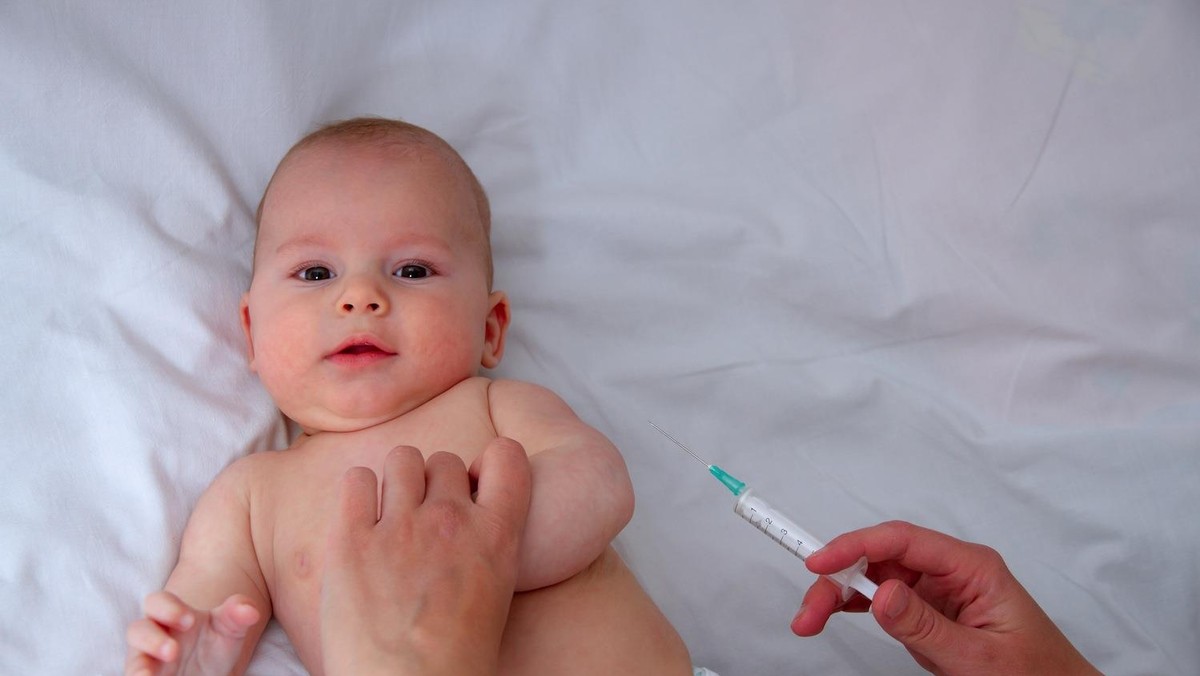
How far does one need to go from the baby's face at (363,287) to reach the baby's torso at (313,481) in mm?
32

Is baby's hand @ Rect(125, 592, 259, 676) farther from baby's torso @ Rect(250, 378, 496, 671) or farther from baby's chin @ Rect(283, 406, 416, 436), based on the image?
baby's chin @ Rect(283, 406, 416, 436)

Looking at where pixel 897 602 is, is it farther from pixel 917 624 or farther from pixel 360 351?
pixel 360 351

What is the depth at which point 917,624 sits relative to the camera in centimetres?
129

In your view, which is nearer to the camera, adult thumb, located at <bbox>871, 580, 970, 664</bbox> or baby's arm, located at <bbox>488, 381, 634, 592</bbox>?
adult thumb, located at <bbox>871, 580, 970, 664</bbox>

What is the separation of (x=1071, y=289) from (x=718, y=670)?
2.80 feet

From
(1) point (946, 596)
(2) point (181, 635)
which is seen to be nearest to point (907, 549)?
(1) point (946, 596)

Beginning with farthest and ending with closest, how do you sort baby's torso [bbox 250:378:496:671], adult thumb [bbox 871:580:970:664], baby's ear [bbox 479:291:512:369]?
1. baby's ear [bbox 479:291:512:369]
2. baby's torso [bbox 250:378:496:671]
3. adult thumb [bbox 871:580:970:664]

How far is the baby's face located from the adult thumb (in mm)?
696

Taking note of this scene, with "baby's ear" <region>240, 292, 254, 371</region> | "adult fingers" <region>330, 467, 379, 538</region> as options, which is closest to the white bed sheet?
"baby's ear" <region>240, 292, 254, 371</region>

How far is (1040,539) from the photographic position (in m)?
1.83

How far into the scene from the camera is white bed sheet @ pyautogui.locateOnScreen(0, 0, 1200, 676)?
5.55 ft

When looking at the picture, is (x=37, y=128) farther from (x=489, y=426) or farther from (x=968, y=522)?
(x=968, y=522)

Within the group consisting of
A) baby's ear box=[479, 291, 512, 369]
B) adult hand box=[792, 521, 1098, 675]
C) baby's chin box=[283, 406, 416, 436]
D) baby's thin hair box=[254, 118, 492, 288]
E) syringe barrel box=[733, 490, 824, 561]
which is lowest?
adult hand box=[792, 521, 1098, 675]

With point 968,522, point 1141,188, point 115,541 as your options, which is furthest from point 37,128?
point 1141,188
